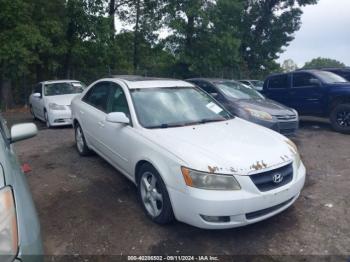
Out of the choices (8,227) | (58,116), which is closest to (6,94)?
(58,116)

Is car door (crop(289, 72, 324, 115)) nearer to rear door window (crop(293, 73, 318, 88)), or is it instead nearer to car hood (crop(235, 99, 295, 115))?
rear door window (crop(293, 73, 318, 88))

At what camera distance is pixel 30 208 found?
7.39ft

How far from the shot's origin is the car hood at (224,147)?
3.25m

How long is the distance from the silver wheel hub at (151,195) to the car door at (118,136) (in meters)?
0.41

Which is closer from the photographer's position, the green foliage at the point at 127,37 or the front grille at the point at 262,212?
the front grille at the point at 262,212

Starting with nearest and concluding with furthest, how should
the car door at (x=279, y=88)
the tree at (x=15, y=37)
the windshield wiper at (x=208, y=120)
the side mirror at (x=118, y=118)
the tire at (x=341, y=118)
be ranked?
the side mirror at (x=118, y=118) → the windshield wiper at (x=208, y=120) → the tire at (x=341, y=118) → the car door at (x=279, y=88) → the tree at (x=15, y=37)

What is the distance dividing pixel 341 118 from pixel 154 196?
6854 millimetres

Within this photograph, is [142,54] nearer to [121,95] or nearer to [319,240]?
[121,95]

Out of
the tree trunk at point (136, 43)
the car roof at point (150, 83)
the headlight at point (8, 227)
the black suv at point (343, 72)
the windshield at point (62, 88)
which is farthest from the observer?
the tree trunk at point (136, 43)

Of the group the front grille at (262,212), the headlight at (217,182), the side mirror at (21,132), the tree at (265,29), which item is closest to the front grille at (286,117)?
the front grille at (262,212)

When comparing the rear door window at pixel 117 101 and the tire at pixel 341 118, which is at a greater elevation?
the rear door window at pixel 117 101

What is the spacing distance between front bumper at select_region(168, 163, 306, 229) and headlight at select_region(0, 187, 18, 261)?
1.63 metres

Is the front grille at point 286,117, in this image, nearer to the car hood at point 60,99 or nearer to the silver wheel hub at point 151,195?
the silver wheel hub at point 151,195

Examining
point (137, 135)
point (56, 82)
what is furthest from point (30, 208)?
point (56, 82)
